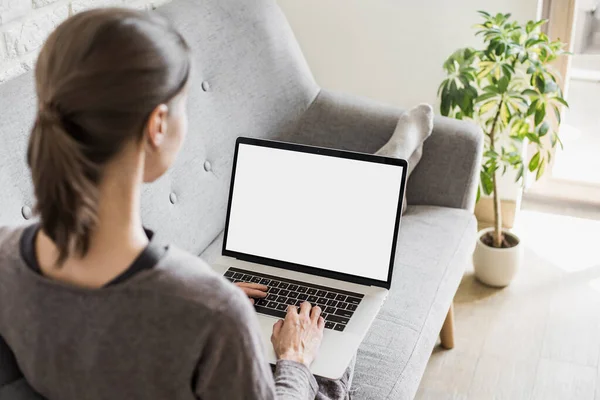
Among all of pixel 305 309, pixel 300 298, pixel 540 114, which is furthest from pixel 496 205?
pixel 305 309

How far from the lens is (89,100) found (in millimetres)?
836

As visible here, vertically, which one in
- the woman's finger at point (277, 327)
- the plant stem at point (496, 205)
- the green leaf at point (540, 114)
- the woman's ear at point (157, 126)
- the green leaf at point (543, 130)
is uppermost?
the woman's ear at point (157, 126)

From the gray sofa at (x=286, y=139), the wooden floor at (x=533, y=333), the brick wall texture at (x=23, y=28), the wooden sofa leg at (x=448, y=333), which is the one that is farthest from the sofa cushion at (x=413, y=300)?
the brick wall texture at (x=23, y=28)

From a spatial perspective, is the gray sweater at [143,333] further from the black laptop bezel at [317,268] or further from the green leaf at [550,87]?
the green leaf at [550,87]

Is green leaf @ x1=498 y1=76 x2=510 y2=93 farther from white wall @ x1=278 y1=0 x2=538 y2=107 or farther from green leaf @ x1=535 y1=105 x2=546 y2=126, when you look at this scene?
white wall @ x1=278 y1=0 x2=538 y2=107

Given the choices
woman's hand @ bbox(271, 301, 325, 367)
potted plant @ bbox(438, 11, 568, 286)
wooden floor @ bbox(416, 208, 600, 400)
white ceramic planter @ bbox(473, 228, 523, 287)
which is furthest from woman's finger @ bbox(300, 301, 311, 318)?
white ceramic planter @ bbox(473, 228, 523, 287)

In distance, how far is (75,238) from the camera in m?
0.88

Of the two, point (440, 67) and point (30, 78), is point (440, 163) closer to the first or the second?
point (440, 67)

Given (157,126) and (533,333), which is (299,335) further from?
(533,333)

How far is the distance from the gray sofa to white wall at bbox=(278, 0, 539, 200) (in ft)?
1.89

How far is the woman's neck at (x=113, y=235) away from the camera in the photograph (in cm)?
89

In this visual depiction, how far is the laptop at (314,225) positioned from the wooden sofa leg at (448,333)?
25.6 inches

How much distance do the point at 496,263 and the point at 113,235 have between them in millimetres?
1706

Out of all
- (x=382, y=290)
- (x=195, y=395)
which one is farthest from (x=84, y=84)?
(x=382, y=290)
